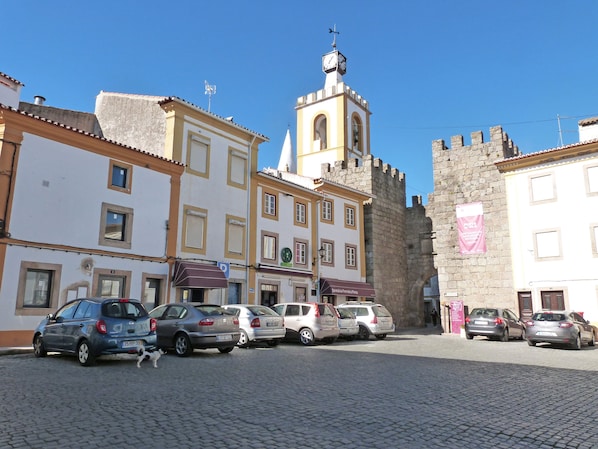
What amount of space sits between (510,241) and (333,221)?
34.0 ft

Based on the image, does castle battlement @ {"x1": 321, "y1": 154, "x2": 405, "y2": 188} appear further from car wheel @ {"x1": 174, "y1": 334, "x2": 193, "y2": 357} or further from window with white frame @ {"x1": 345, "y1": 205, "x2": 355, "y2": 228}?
car wheel @ {"x1": 174, "y1": 334, "x2": 193, "y2": 357}

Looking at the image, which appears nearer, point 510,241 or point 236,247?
point 236,247

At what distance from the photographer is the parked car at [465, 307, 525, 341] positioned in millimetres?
20297

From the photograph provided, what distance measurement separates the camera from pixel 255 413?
6.02 meters

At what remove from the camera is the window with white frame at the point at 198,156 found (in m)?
22.0

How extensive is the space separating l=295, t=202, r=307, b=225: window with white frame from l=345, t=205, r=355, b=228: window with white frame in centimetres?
422

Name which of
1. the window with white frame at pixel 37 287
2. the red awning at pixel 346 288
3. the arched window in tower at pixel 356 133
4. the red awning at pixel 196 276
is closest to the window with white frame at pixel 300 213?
the red awning at pixel 346 288

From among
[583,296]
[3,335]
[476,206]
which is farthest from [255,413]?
[476,206]

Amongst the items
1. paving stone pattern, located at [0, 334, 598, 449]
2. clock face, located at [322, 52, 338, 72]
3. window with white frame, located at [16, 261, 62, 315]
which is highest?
clock face, located at [322, 52, 338, 72]

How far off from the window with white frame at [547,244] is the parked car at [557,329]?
23.2 feet

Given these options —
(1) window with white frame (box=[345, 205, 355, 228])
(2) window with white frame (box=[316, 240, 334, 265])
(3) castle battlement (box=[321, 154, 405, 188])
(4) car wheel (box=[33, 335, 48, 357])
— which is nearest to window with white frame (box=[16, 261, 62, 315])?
(4) car wheel (box=[33, 335, 48, 357])

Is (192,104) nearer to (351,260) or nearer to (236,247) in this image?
(236,247)

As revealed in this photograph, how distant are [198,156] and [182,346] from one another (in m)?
11.8

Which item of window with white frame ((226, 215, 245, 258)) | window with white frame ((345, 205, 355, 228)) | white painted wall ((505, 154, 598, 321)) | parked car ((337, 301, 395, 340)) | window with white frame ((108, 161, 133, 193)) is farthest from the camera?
window with white frame ((345, 205, 355, 228))
